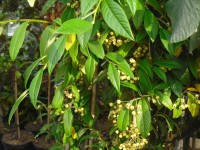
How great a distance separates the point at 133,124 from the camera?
34.6 inches

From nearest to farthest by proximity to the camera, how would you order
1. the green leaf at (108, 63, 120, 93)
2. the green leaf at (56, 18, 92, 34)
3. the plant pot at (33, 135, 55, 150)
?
the green leaf at (56, 18, 92, 34)
the green leaf at (108, 63, 120, 93)
the plant pot at (33, 135, 55, 150)

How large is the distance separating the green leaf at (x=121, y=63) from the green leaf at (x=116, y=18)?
136 millimetres

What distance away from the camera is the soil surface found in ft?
7.85

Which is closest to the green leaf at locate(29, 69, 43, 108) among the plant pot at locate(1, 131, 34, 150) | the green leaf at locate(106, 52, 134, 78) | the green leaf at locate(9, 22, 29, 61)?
the green leaf at locate(9, 22, 29, 61)

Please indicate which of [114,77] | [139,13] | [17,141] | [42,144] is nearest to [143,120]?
[114,77]

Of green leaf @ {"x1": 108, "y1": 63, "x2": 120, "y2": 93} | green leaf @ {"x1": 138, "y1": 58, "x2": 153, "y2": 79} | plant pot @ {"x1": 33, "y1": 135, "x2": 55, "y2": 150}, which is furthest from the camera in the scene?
plant pot @ {"x1": 33, "y1": 135, "x2": 55, "y2": 150}

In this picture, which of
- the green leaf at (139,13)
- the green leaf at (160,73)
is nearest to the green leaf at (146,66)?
the green leaf at (160,73)

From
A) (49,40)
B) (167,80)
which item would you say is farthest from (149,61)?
(49,40)

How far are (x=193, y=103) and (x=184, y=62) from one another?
0.12 meters

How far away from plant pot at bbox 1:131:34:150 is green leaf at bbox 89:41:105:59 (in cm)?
175

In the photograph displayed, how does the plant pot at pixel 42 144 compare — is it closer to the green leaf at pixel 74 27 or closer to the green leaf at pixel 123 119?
the green leaf at pixel 123 119

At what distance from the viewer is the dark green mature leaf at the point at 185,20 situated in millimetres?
679

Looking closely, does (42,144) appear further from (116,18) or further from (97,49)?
(116,18)

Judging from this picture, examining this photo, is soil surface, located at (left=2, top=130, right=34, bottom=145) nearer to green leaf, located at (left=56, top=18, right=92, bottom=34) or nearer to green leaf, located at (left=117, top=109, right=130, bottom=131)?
green leaf, located at (left=117, top=109, right=130, bottom=131)
